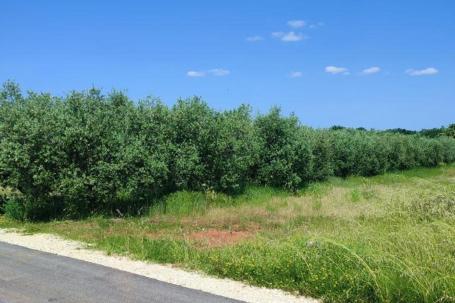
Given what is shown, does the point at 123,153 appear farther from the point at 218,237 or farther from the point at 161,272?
the point at 161,272

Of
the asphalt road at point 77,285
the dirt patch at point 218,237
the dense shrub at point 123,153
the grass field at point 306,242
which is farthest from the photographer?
the dense shrub at point 123,153

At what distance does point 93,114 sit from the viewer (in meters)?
16.7

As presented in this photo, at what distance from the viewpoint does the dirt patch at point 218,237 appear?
11516 millimetres

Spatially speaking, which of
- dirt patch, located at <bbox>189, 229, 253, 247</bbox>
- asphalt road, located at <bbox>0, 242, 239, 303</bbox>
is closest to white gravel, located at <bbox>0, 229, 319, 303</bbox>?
asphalt road, located at <bbox>0, 242, 239, 303</bbox>

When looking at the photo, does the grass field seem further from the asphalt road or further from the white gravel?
the asphalt road

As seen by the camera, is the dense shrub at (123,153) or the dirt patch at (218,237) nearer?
the dirt patch at (218,237)

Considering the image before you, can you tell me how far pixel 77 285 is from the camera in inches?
320

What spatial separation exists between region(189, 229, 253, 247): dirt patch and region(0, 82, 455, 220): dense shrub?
3997mm

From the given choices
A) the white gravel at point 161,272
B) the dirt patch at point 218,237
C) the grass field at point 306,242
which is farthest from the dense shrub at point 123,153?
the dirt patch at point 218,237

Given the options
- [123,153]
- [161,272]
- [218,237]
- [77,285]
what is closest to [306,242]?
[161,272]

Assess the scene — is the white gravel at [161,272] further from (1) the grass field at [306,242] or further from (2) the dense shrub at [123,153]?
(2) the dense shrub at [123,153]

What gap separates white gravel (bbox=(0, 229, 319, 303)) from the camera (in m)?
7.68

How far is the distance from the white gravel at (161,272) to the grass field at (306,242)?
0.29 meters

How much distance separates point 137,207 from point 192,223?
2903mm
